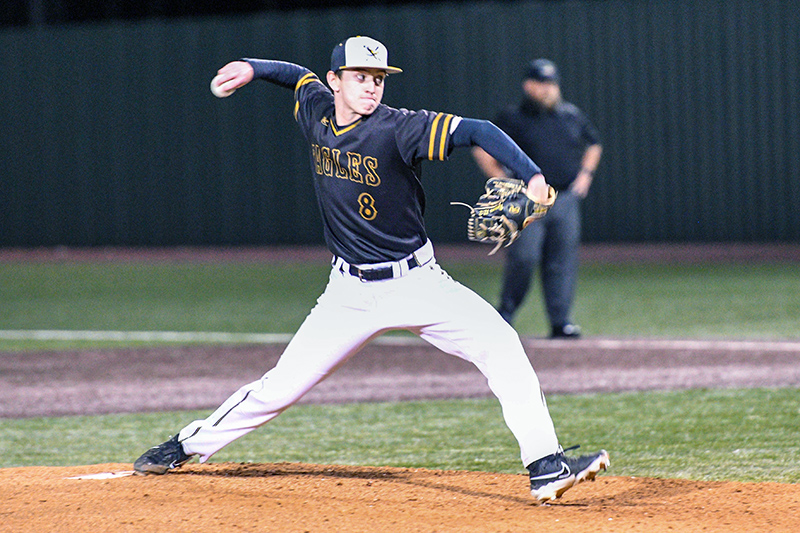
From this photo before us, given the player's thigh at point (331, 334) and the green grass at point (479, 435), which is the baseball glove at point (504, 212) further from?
the green grass at point (479, 435)

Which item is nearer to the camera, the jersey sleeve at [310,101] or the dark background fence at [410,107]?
the jersey sleeve at [310,101]

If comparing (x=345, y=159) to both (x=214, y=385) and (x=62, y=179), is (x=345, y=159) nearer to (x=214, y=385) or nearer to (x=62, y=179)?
(x=214, y=385)

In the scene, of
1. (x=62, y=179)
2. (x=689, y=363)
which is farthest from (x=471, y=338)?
(x=62, y=179)

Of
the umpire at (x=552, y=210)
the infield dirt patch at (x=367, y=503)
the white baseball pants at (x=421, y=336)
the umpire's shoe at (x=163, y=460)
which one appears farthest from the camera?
the umpire at (x=552, y=210)

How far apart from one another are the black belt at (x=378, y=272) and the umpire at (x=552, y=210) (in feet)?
18.1

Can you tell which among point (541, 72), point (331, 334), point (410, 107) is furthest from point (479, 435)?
point (410, 107)

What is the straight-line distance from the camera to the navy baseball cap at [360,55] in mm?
4418

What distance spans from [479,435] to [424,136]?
2541 millimetres

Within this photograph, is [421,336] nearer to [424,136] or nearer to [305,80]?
[424,136]

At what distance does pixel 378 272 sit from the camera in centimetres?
448

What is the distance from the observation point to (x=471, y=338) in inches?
173

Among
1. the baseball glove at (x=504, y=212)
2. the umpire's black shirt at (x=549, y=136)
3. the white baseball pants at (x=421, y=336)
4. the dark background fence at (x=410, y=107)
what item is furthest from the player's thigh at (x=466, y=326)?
the dark background fence at (x=410, y=107)

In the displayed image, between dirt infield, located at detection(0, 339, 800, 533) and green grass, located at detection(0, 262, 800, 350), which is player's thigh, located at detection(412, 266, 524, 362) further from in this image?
green grass, located at detection(0, 262, 800, 350)

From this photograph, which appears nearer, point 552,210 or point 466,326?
point 466,326
